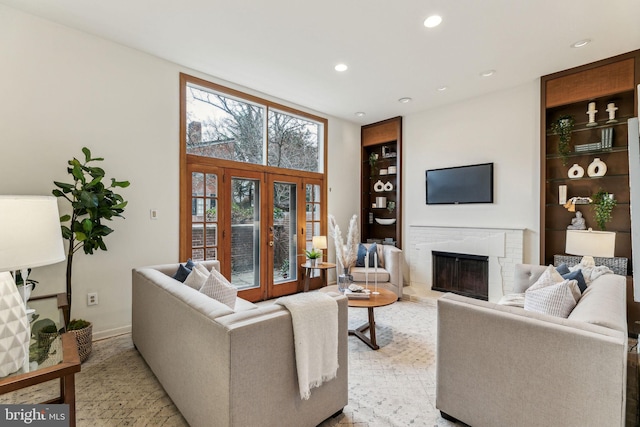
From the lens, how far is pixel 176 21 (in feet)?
8.91

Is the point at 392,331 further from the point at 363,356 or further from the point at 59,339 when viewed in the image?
the point at 59,339

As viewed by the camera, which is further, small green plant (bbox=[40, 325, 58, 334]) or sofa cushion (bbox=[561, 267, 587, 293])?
sofa cushion (bbox=[561, 267, 587, 293])

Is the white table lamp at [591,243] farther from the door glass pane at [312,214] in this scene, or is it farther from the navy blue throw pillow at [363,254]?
the door glass pane at [312,214]

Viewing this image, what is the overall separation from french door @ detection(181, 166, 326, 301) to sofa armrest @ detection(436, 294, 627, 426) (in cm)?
295

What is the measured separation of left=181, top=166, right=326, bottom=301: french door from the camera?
12.5ft

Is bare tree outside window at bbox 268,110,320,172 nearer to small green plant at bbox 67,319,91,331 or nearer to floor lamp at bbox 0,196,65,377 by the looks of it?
small green plant at bbox 67,319,91,331

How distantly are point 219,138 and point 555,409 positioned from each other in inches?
158

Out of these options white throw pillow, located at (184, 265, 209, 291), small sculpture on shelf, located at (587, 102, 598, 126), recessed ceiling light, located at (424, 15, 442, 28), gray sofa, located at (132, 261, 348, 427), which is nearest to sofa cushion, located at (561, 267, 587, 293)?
gray sofa, located at (132, 261, 348, 427)

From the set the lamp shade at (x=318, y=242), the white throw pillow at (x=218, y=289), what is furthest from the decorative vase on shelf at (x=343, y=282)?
the lamp shade at (x=318, y=242)

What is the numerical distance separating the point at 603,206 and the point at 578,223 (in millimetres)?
302

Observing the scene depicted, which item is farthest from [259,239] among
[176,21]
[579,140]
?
[579,140]

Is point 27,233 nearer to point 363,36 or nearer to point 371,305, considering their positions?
point 371,305

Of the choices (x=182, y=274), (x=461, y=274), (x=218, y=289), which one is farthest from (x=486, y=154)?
(x=182, y=274)

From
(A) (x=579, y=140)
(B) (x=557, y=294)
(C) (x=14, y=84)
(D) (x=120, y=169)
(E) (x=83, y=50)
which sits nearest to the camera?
(B) (x=557, y=294)
